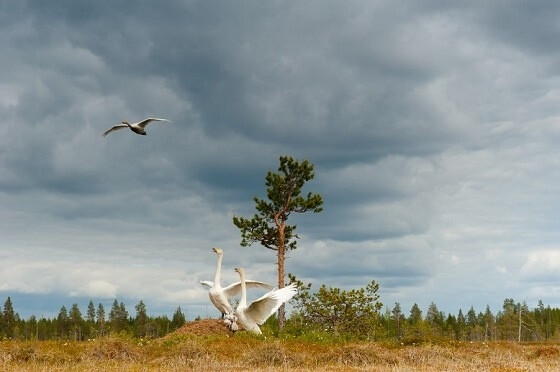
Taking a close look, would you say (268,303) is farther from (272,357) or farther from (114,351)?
(114,351)

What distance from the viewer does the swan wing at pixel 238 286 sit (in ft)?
130

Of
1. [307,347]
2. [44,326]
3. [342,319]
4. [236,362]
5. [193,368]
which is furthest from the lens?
[44,326]

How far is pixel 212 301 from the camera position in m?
38.0

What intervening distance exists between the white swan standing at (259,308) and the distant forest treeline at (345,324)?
334 centimetres

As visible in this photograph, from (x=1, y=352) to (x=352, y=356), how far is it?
12.9 m

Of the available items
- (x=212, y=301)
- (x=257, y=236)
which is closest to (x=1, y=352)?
(x=212, y=301)

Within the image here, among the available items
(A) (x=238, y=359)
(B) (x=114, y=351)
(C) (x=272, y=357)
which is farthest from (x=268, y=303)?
(B) (x=114, y=351)

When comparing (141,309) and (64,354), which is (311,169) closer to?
(64,354)

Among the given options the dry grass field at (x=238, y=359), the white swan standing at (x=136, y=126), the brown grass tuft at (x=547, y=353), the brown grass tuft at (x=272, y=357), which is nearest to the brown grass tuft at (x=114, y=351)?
the dry grass field at (x=238, y=359)

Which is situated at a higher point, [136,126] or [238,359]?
[136,126]

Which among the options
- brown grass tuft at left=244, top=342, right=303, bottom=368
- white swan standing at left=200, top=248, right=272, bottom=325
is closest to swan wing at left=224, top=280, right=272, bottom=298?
white swan standing at left=200, top=248, right=272, bottom=325

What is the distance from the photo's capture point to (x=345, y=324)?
4375 centimetres

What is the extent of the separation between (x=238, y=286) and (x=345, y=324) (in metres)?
8.74

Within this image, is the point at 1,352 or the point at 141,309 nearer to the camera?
the point at 1,352
